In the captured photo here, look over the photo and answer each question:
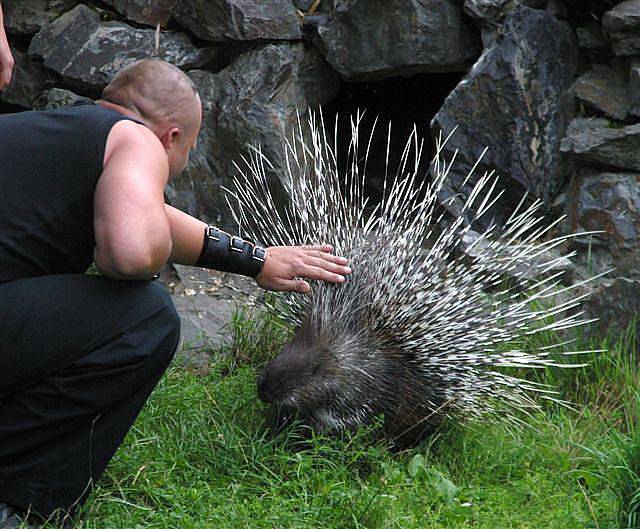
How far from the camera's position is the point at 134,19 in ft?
14.6

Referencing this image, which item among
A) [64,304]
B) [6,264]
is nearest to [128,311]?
[64,304]

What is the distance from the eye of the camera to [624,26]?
138 inches

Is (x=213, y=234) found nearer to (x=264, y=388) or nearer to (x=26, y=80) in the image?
(x=264, y=388)

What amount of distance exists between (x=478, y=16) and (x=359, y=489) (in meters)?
2.06

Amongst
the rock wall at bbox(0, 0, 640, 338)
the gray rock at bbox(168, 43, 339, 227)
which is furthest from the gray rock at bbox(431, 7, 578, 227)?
the gray rock at bbox(168, 43, 339, 227)

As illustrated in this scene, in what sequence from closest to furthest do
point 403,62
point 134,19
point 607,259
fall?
point 607,259, point 403,62, point 134,19

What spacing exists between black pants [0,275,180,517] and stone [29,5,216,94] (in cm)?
238

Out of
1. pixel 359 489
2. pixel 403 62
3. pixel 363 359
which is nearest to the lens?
pixel 359 489

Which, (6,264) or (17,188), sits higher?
(17,188)

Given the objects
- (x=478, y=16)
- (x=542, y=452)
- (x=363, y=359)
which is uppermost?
(x=478, y=16)

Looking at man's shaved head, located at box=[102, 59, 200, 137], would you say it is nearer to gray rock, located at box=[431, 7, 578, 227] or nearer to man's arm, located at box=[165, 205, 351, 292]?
man's arm, located at box=[165, 205, 351, 292]

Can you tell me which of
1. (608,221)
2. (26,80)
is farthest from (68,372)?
(26,80)

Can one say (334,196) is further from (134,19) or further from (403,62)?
(134,19)

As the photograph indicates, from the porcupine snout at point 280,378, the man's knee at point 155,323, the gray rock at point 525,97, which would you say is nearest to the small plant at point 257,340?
the porcupine snout at point 280,378
